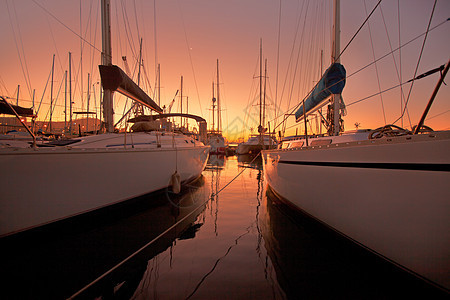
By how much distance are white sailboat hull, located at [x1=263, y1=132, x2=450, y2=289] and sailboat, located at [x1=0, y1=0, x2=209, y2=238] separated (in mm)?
3606

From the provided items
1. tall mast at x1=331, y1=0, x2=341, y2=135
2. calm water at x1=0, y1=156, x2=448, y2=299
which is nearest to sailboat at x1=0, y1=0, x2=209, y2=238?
calm water at x1=0, y1=156, x2=448, y2=299

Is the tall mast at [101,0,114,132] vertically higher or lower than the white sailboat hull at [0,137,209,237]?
higher

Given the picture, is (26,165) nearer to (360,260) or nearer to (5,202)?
(5,202)

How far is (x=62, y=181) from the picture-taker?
3.24 metres

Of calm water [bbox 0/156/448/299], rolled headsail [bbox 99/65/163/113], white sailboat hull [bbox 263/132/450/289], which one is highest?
rolled headsail [bbox 99/65/163/113]

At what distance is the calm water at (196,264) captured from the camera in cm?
202

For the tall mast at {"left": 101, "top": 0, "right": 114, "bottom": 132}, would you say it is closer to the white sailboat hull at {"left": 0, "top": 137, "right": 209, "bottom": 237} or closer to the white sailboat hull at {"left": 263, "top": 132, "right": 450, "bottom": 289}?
the white sailboat hull at {"left": 0, "top": 137, "right": 209, "bottom": 237}

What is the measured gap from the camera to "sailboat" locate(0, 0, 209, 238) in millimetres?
2828

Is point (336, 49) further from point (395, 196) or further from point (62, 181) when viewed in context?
point (62, 181)

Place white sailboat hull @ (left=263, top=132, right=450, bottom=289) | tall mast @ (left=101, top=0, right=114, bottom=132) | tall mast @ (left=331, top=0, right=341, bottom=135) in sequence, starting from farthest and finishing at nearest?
tall mast @ (left=101, top=0, right=114, bottom=132), tall mast @ (left=331, top=0, right=341, bottom=135), white sailboat hull @ (left=263, top=132, right=450, bottom=289)

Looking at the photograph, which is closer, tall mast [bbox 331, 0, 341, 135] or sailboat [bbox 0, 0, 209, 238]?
sailboat [bbox 0, 0, 209, 238]

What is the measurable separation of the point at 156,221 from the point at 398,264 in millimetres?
3463

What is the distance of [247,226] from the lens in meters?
3.84

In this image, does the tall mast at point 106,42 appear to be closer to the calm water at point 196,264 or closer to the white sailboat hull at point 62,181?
the white sailboat hull at point 62,181
